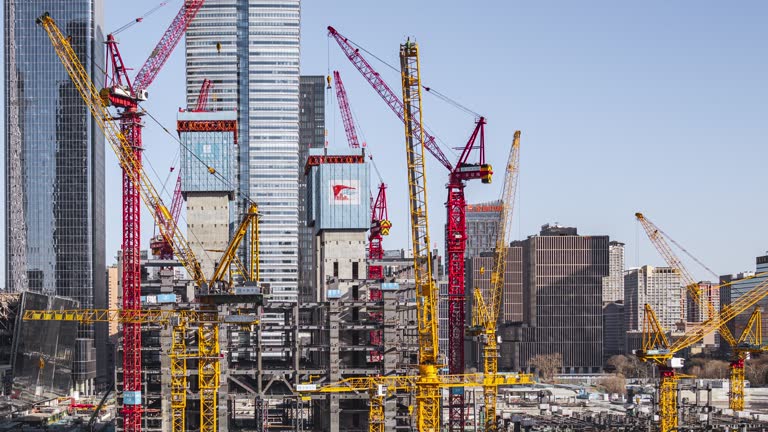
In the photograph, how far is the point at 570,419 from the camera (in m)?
177

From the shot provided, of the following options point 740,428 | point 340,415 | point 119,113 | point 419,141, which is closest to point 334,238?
point 340,415

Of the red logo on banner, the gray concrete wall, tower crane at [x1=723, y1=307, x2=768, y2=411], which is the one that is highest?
the red logo on banner

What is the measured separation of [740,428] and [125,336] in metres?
83.9

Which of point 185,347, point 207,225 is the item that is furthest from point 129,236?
point 207,225

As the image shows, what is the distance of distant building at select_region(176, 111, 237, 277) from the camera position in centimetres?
15538

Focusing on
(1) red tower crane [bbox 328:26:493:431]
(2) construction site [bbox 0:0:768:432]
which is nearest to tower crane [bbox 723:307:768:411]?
(2) construction site [bbox 0:0:768:432]

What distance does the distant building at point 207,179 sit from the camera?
15538 centimetres

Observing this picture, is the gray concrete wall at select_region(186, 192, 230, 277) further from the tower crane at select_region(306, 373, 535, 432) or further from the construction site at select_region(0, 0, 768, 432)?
the tower crane at select_region(306, 373, 535, 432)

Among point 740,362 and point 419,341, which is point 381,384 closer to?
point 419,341

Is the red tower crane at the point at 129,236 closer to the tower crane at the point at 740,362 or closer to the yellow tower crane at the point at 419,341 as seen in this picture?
the yellow tower crane at the point at 419,341

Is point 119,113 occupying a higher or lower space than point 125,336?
higher

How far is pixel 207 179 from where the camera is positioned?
515ft

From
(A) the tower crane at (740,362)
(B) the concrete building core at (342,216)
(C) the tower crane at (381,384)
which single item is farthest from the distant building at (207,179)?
(A) the tower crane at (740,362)

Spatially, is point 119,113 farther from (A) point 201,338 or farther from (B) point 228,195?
(B) point 228,195
